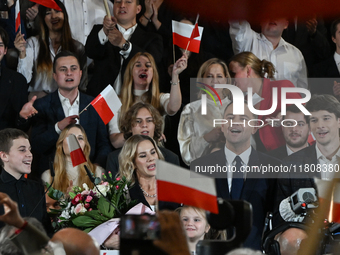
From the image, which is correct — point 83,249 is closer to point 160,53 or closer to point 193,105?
point 193,105

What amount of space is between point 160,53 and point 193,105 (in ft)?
2.15

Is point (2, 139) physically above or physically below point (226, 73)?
below

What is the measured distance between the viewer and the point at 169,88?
502cm

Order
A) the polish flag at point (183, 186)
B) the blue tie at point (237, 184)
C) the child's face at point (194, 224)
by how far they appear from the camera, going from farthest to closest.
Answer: the blue tie at point (237, 184) < the child's face at point (194, 224) < the polish flag at point (183, 186)

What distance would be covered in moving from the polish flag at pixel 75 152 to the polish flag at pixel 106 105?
1.98 feet

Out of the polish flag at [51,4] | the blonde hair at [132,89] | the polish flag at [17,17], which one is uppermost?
the polish flag at [51,4]

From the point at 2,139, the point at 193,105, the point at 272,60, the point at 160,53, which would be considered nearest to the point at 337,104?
the point at 272,60

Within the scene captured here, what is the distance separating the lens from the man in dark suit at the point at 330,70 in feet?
15.6

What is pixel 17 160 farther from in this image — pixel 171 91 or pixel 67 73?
pixel 171 91

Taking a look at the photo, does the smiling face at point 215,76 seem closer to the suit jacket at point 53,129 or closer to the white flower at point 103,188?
the suit jacket at point 53,129

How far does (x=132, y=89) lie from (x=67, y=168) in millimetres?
990

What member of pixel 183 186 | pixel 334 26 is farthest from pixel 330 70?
pixel 183 186

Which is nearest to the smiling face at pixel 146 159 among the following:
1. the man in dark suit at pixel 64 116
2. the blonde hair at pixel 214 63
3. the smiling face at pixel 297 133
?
the man in dark suit at pixel 64 116

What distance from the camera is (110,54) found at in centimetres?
517
